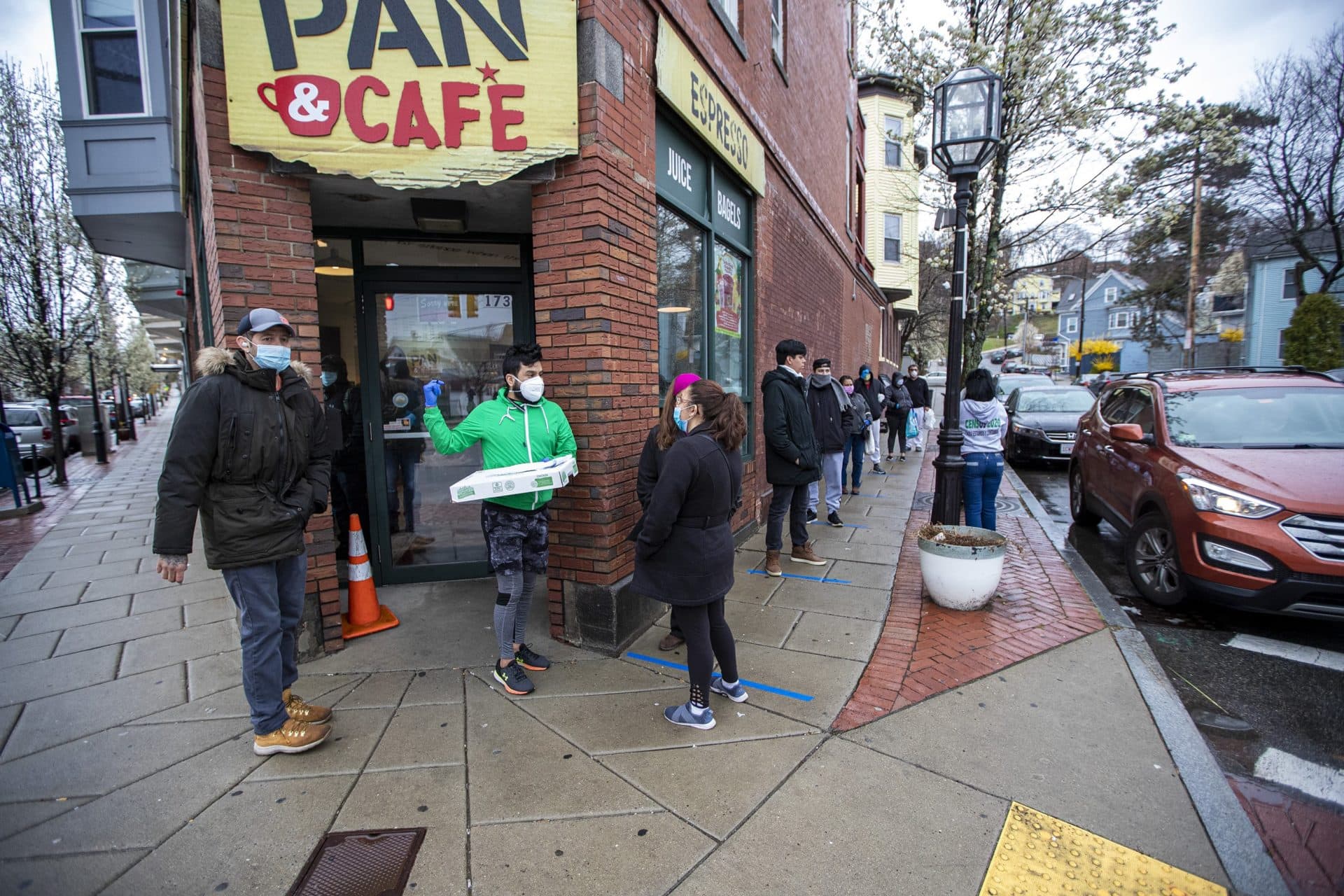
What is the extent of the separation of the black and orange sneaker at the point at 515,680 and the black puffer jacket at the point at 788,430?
108 inches

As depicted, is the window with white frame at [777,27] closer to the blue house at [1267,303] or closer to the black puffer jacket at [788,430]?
the black puffer jacket at [788,430]

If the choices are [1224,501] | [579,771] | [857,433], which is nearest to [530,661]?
[579,771]

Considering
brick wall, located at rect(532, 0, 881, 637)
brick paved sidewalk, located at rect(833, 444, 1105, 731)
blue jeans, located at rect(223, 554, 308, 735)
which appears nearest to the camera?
Answer: blue jeans, located at rect(223, 554, 308, 735)

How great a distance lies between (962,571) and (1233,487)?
1.88m

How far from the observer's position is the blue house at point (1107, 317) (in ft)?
162

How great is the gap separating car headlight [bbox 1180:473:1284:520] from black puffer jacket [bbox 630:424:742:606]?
3682 millimetres

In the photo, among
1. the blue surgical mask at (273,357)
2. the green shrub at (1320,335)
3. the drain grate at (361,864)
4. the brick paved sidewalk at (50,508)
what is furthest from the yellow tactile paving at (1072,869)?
the green shrub at (1320,335)

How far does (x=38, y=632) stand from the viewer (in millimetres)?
4680

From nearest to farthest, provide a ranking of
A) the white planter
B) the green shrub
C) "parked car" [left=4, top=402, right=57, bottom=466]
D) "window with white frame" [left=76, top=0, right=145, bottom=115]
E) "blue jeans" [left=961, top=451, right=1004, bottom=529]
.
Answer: the white planter → "blue jeans" [left=961, top=451, right=1004, bottom=529] → "window with white frame" [left=76, top=0, right=145, bottom=115] → "parked car" [left=4, top=402, right=57, bottom=466] → the green shrub

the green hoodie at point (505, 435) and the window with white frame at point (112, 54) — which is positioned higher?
the window with white frame at point (112, 54)

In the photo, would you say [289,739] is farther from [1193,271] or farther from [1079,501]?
[1193,271]

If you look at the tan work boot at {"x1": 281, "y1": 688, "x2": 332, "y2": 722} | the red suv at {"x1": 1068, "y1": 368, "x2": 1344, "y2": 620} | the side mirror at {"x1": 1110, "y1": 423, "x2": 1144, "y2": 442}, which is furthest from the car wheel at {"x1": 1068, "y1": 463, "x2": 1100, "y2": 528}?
the tan work boot at {"x1": 281, "y1": 688, "x2": 332, "y2": 722}

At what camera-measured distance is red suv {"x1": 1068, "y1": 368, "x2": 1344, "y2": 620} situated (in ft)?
13.5

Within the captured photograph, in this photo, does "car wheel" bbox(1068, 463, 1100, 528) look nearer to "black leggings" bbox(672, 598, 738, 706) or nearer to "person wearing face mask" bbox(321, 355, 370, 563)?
"black leggings" bbox(672, 598, 738, 706)
